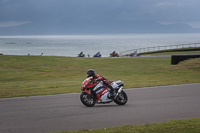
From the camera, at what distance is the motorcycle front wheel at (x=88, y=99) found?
36.0ft

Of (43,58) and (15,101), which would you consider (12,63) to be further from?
(15,101)

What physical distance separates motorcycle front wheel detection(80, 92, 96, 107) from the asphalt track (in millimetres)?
179

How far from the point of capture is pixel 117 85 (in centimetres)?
1167

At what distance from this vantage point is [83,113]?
9945 millimetres

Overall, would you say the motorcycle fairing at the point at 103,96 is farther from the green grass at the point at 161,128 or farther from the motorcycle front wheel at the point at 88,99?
the green grass at the point at 161,128

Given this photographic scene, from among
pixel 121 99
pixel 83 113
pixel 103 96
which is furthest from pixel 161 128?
pixel 121 99

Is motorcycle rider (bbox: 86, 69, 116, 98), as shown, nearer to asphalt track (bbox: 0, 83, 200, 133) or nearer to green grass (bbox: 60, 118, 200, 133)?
asphalt track (bbox: 0, 83, 200, 133)

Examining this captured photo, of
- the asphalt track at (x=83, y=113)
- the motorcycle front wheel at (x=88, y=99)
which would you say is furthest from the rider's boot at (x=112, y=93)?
the motorcycle front wheel at (x=88, y=99)

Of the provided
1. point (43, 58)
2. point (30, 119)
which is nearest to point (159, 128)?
point (30, 119)

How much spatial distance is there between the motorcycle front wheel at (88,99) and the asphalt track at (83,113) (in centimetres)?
18

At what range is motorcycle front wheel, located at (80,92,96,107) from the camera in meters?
11.0

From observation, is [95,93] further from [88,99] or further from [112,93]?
[112,93]

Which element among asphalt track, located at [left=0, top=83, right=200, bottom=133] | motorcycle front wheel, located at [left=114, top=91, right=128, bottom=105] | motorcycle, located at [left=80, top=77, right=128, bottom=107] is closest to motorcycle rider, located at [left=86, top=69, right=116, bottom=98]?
motorcycle, located at [left=80, top=77, right=128, bottom=107]

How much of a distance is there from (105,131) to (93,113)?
2.40m
